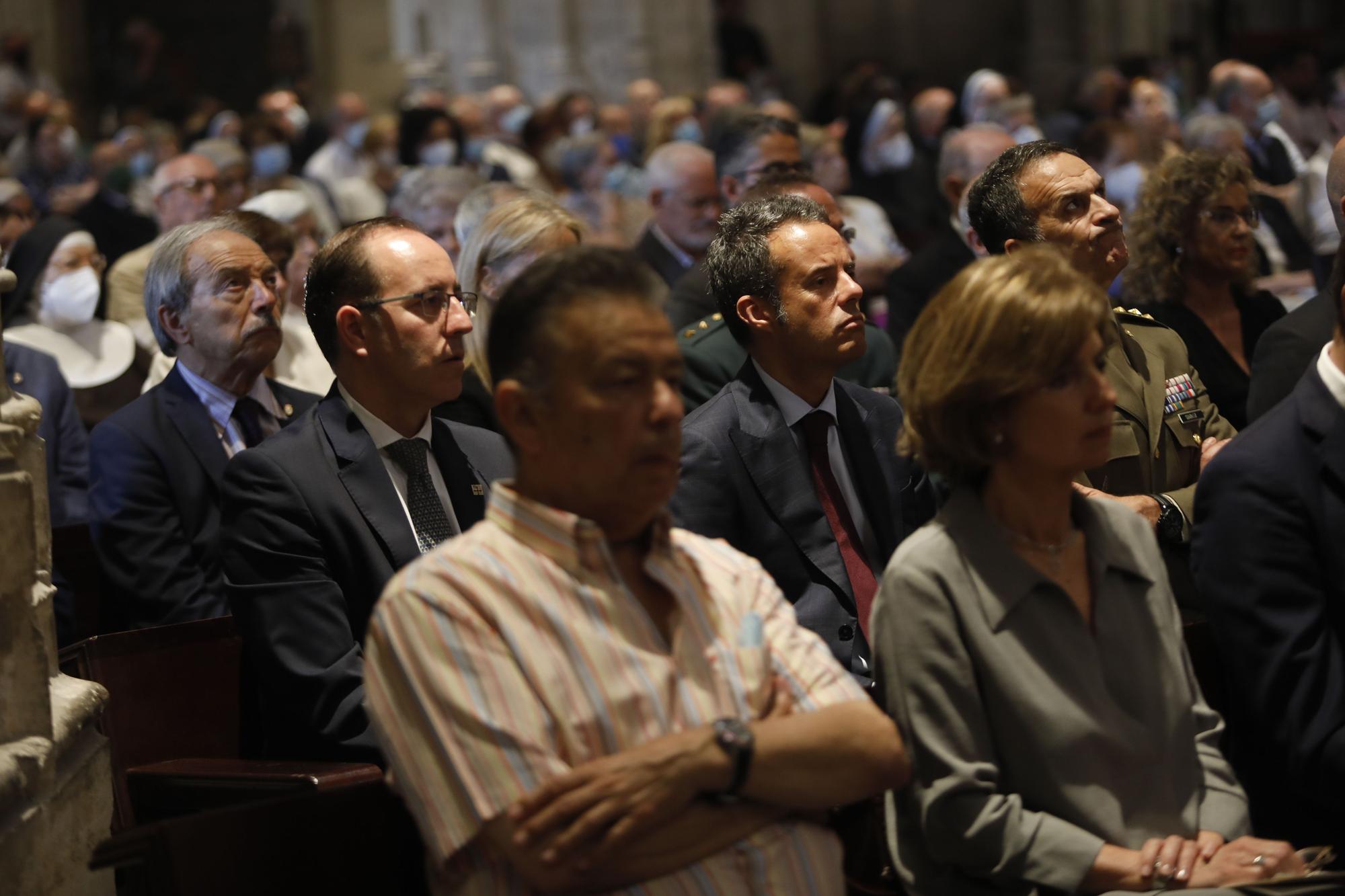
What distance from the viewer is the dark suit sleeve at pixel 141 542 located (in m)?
4.02

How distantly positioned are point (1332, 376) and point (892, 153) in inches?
373

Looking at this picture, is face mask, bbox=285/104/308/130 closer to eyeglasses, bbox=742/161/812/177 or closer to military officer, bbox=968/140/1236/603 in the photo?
eyeglasses, bbox=742/161/812/177

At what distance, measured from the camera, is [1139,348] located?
3.82 m

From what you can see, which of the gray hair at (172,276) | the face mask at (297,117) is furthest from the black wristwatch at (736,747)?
the face mask at (297,117)

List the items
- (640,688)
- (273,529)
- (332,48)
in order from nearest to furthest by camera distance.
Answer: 1. (640,688)
2. (273,529)
3. (332,48)

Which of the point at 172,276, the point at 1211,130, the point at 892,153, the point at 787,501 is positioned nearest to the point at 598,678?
the point at 787,501

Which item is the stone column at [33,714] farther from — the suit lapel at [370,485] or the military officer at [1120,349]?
the military officer at [1120,349]

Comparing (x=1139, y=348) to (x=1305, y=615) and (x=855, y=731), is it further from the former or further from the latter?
(x=855, y=731)

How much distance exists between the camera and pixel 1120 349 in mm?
3801

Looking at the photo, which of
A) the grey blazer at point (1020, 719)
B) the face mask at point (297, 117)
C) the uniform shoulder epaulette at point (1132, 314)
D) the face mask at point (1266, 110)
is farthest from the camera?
the face mask at point (297, 117)

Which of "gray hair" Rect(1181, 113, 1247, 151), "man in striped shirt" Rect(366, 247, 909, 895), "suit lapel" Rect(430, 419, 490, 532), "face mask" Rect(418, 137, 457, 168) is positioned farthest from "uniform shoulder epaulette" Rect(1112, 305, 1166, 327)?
"face mask" Rect(418, 137, 457, 168)

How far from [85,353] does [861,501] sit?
349 cm

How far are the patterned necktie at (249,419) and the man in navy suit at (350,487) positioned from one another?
0.83m

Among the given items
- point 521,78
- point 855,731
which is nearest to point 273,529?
point 855,731
